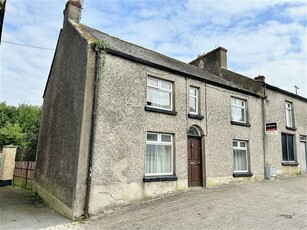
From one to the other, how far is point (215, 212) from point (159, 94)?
200 inches

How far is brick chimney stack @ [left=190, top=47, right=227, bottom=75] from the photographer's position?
16562mm

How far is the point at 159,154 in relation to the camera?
9.85 metres

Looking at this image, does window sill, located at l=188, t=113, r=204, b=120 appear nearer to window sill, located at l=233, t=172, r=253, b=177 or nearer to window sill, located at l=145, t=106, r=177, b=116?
window sill, located at l=145, t=106, r=177, b=116

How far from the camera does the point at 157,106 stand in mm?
10180

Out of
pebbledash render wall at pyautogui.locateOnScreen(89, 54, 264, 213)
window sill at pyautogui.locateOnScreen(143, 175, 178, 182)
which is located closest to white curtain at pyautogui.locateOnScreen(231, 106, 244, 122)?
pebbledash render wall at pyautogui.locateOnScreen(89, 54, 264, 213)

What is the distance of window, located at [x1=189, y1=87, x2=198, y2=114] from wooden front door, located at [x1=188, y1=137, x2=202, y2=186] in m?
1.30

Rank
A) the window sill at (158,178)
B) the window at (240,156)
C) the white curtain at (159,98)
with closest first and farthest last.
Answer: the window sill at (158,178) < the white curtain at (159,98) < the window at (240,156)

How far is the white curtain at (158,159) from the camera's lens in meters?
9.52

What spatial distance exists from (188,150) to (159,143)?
5.58ft

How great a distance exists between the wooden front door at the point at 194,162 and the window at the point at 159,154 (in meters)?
1.16

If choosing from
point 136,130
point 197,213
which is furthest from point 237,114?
point 197,213

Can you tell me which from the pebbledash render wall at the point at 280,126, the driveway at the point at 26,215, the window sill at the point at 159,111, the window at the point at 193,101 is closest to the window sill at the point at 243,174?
the pebbledash render wall at the point at 280,126

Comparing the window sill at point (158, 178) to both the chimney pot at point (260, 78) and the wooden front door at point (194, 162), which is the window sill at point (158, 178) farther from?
the chimney pot at point (260, 78)

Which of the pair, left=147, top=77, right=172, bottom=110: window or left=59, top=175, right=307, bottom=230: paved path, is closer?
left=59, top=175, right=307, bottom=230: paved path
